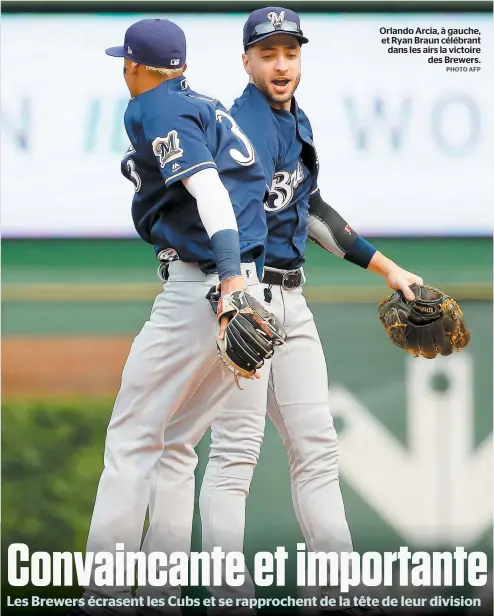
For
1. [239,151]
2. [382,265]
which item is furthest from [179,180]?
[382,265]

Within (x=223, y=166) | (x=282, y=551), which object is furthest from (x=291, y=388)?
(x=282, y=551)

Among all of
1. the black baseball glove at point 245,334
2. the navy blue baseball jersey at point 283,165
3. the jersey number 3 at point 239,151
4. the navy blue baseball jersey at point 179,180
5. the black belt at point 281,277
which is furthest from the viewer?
the black belt at point 281,277

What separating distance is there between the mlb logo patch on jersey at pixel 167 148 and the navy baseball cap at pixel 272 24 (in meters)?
0.65

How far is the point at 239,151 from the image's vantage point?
3.09m

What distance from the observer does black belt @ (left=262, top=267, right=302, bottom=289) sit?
349cm

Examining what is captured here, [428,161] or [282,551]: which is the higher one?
[428,161]

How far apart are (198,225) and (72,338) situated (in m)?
1.92

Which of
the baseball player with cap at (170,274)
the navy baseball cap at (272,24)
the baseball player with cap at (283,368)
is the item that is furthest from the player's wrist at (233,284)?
the navy baseball cap at (272,24)

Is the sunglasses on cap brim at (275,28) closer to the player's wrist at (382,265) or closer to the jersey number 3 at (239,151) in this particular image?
the jersey number 3 at (239,151)

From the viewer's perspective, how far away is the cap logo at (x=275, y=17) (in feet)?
11.1

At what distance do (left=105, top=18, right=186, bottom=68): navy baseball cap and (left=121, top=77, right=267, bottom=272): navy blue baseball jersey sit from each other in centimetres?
6

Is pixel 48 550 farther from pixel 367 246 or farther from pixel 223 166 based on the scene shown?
pixel 223 166

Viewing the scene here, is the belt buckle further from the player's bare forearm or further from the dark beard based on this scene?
the dark beard

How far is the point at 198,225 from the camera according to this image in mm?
3029
